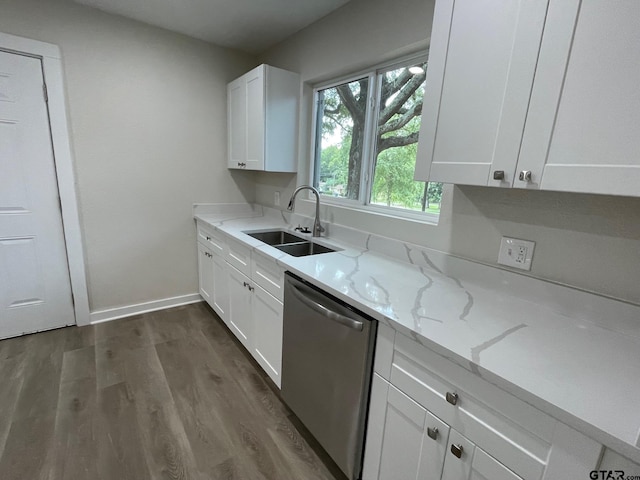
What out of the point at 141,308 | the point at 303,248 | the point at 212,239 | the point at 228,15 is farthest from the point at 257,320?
the point at 228,15

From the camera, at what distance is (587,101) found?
0.79m

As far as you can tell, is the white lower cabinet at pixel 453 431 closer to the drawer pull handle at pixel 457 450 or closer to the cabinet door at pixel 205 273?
the drawer pull handle at pixel 457 450

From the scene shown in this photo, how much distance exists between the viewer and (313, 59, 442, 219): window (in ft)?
5.56

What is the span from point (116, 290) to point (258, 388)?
1670 mm

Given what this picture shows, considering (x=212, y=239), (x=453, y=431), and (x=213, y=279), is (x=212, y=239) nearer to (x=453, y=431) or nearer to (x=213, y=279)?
(x=213, y=279)

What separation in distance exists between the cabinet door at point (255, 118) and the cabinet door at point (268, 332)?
110cm

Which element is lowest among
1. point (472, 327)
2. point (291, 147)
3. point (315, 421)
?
point (315, 421)

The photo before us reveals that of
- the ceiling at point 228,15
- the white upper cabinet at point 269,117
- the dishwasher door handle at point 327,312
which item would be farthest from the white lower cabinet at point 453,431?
the ceiling at point 228,15

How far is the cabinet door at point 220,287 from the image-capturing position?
2.34 metres

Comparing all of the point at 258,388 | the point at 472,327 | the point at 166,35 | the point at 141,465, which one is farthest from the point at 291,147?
the point at 141,465

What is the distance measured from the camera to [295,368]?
1.52 metres

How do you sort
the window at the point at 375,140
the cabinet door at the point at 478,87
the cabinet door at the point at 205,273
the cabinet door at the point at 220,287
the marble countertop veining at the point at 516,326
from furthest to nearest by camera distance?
the cabinet door at the point at 205,273 → the cabinet door at the point at 220,287 → the window at the point at 375,140 → the cabinet door at the point at 478,87 → the marble countertop veining at the point at 516,326

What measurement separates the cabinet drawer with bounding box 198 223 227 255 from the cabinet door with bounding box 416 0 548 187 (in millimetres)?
1688

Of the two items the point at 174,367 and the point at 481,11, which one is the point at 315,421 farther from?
the point at 481,11
